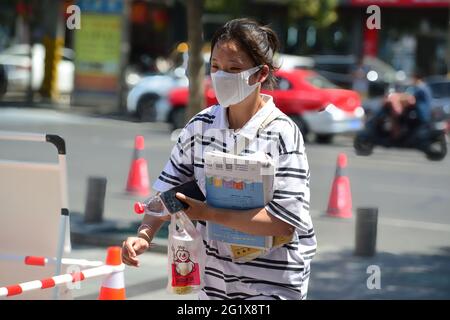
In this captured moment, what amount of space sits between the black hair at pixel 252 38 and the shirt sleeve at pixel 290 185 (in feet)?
0.85

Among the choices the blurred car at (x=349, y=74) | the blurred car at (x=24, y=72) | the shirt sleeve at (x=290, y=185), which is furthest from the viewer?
the blurred car at (x=24, y=72)

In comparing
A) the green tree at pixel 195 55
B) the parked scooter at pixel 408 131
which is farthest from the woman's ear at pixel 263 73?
the parked scooter at pixel 408 131

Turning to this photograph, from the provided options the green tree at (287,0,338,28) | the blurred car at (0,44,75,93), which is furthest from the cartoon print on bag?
the blurred car at (0,44,75,93)

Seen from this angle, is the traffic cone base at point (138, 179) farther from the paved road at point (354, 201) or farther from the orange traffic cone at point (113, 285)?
the orange traffic cone at point (113, 285)

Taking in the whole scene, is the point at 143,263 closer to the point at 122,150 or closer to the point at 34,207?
the point at 34,207

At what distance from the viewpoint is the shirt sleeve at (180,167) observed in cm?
310

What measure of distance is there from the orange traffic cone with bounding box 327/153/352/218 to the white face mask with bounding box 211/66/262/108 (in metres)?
7.13

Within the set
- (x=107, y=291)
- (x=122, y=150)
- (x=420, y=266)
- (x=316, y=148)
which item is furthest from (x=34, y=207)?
(x=316, y=148)

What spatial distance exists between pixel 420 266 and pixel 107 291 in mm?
4265

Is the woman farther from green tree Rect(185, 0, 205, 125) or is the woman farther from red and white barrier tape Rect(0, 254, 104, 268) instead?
green tree Rect(185, 0, 205, 125)

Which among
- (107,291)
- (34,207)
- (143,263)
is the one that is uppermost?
(34,207)

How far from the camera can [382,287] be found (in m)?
7.49

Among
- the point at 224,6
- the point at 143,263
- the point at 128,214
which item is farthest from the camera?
→ the point at 224,6

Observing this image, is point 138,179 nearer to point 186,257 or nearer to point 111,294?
point 111,294
